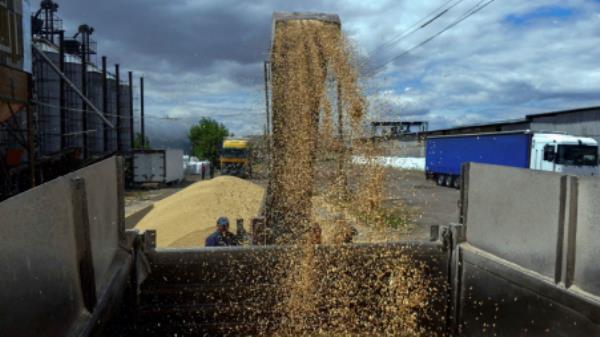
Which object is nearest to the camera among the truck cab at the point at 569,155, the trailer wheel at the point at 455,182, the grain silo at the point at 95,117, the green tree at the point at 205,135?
the truck cab at the point at 569,155

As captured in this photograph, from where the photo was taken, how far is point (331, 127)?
4.09 meters

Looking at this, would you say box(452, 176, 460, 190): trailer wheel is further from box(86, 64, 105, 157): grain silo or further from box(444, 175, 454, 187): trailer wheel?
box(86, 64, 105, 157): grain silo

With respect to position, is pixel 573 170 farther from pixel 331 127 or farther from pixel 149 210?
pixel 331 127

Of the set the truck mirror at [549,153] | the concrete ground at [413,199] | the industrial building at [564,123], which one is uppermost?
Answer: the industrial building at [564,123]

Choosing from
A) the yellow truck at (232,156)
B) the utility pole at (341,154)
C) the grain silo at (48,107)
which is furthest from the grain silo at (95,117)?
the utility pole at (341,154)

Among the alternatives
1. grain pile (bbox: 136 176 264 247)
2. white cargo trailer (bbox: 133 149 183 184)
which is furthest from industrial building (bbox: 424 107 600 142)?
grain pile (bbox: 136 176 264 247)

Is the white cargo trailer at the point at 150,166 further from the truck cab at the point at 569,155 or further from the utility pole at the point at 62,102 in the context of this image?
the truck cab at the point at 569,155

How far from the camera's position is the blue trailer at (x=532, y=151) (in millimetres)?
16469

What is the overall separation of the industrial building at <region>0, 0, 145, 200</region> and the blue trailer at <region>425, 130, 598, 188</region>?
1231 centimetres

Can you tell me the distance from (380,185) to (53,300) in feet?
8.70

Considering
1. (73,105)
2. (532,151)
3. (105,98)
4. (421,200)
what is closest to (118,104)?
(105,98)

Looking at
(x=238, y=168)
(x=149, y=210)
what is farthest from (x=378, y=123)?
(x=238, y=168)

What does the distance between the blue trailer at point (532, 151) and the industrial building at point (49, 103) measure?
12308mm

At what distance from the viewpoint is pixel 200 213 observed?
9.88 meters
